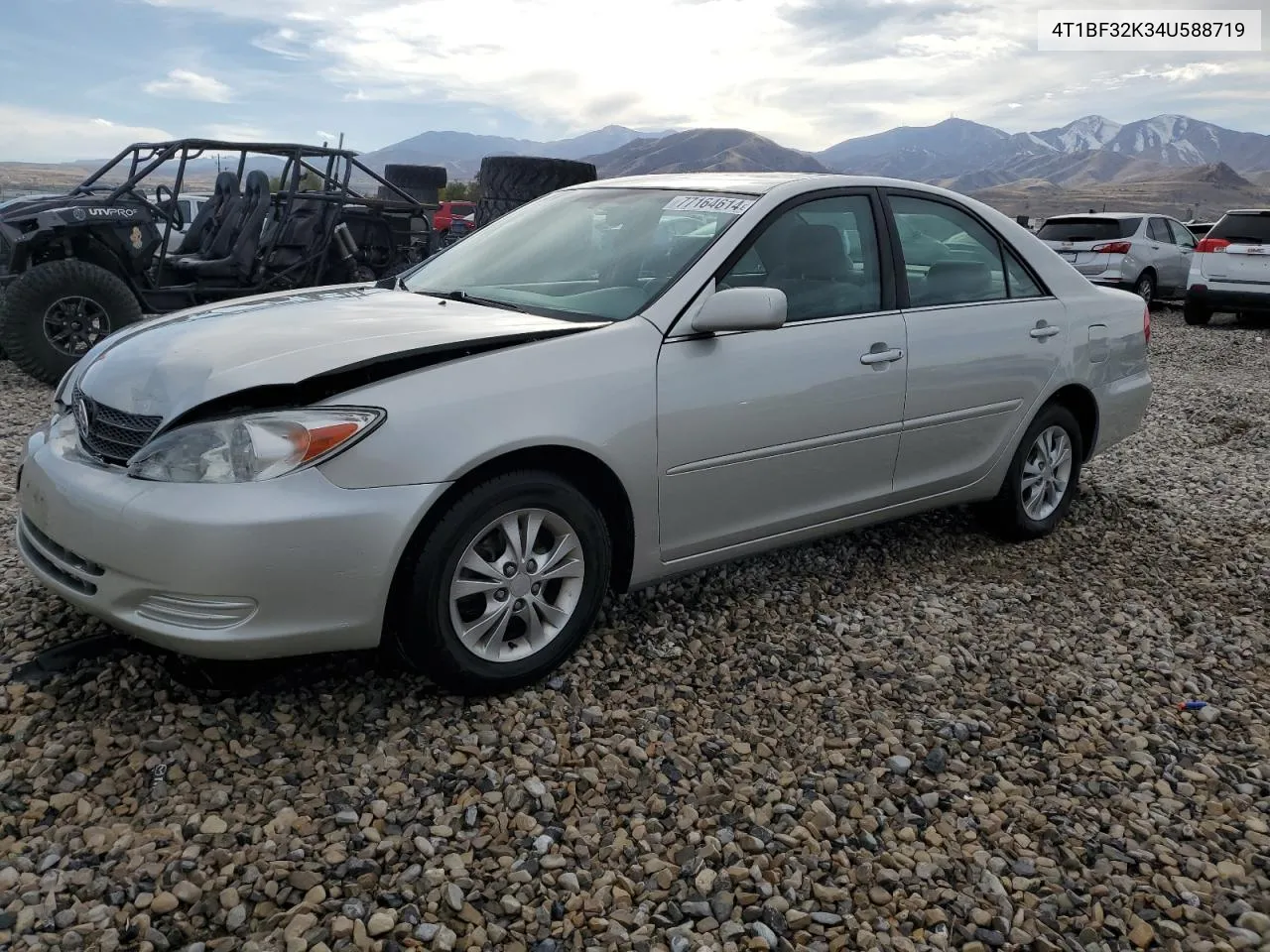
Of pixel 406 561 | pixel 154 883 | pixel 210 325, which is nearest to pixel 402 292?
pixel 210 325

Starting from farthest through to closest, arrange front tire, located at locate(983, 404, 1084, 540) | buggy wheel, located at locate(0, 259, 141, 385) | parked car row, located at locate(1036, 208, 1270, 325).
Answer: parked car row, located at locate(1036, 208, 1270, 325)
buggy wheel, located at locate(0, 259, 141, 385)
front tire, located at locate(983, 404, 1084, 540)

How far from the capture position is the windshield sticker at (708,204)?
3670 millimetres

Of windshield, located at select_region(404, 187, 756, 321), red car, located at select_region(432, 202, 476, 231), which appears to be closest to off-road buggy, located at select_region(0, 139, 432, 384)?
windshield, located at select_region(404, 187, 756, 321)

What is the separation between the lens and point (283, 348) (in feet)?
9.74

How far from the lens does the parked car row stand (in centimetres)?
1304

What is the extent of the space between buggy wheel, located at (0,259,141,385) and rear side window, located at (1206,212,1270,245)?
1278cm

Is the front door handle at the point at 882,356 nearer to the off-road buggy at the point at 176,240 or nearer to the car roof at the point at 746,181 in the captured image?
the car roof at the point at 746,181

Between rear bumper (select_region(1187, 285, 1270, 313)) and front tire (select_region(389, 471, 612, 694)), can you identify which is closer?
front tire (select_region(389, 471, 612, 694))

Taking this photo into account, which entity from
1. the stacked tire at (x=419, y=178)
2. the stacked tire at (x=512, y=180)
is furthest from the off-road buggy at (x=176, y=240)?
the stacked tire at (x=419, y=178)

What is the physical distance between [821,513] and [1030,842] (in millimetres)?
1498

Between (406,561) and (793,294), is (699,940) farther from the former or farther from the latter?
(793,294)

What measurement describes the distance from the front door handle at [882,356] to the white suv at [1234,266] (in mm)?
11366

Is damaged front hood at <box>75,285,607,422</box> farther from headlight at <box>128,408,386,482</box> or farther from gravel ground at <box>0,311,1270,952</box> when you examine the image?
gravel ground at <box>0,311,1270,952</box>

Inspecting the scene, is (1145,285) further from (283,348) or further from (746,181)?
(283,348)
